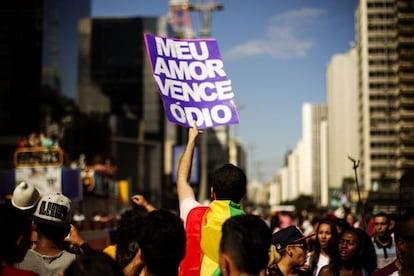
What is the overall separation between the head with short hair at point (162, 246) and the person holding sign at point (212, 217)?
3.37 feet

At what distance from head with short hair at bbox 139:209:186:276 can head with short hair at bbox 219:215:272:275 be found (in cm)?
27

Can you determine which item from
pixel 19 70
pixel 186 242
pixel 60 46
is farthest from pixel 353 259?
pixel 60 46

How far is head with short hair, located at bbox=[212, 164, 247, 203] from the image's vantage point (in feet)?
17.5

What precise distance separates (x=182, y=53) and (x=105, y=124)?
80.5m

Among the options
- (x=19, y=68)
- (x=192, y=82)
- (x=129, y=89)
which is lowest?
(x=192, y=82)

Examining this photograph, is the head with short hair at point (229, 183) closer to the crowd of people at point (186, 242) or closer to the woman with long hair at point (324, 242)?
the crowd of people at point (186, 242)

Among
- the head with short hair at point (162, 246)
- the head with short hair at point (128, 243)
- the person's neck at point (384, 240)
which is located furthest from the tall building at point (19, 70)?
the head with short hair at point (162, 246)

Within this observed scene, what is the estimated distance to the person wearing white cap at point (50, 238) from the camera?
16.0ft

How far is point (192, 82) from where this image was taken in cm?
749

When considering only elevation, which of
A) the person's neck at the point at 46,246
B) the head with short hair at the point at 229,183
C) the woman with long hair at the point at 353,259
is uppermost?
the head with short hair at the point at 229,183

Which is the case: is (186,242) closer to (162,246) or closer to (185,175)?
(162,246)

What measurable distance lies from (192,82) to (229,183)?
2299mm

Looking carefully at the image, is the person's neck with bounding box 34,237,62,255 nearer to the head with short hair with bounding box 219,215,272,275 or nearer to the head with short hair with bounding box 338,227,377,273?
the head with short hair with bounding box 219,215,272,275

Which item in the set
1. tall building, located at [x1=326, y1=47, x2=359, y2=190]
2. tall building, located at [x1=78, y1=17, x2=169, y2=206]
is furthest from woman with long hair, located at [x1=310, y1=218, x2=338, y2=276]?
tall building, located at [x1=326, y1=47, x2=359, y2=190]
